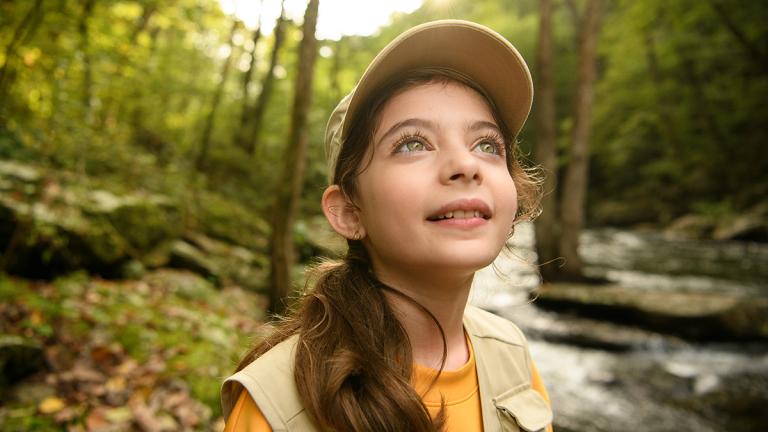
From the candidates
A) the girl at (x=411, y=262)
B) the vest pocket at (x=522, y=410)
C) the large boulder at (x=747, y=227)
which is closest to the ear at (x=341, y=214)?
the girl at (x=411, y=262)

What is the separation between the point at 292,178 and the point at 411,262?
4.57 meters

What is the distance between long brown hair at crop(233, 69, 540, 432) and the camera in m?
1.18

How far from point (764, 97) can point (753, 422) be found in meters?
17.2

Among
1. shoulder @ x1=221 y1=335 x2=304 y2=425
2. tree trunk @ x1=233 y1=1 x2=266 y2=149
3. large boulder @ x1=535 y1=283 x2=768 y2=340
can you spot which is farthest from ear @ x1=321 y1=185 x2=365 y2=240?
tree trunk @ x1=233 y1=1 x2=266 y2=149

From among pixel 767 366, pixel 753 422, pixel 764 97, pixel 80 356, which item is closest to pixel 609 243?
pixel 764 97

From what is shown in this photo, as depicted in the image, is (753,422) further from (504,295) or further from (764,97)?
(764,97)

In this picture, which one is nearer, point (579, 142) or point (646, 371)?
point (646, 371)

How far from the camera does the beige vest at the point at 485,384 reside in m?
1.16

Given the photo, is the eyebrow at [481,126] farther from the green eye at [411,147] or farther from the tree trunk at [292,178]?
the tree trunk at [292,178]

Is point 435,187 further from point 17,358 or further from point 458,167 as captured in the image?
point 17,358

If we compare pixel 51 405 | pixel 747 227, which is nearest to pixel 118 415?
pixel 51 405

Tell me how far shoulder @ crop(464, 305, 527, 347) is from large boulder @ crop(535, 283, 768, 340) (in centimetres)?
526

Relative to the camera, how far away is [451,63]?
1.53m

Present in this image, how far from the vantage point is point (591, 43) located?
29.6 feet
